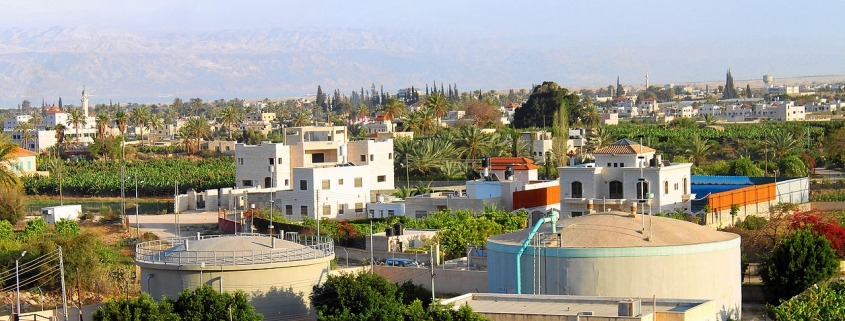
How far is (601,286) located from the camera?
108 ft

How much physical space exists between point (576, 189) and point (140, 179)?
49790 mm

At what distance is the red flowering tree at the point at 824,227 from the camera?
44.9 meters

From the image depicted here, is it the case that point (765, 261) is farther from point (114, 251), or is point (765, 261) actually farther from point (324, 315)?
point (114, 251)

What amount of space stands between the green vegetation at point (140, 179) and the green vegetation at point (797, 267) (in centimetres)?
5598

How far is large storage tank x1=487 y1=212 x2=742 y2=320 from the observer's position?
32.8m

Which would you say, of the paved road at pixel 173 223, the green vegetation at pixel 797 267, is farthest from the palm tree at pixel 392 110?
the green vegetation at pixel 797 267

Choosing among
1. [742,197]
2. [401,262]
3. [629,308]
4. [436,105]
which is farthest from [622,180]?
[436,105]

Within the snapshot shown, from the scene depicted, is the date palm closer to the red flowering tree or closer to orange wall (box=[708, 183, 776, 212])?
orange wall (box=[708, 183, 776, 212])

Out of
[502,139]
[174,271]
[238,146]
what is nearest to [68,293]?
[174,271]

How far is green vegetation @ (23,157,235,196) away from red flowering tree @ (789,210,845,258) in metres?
49.9

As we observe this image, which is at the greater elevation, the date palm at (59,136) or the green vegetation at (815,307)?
the date palm at (59,136)

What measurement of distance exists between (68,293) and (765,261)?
2273cm

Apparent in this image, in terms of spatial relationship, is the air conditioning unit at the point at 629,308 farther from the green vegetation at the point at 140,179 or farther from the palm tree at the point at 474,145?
the green vegetation at the point at 140,179

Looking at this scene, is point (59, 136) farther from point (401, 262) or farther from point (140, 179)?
point (401, 262)
